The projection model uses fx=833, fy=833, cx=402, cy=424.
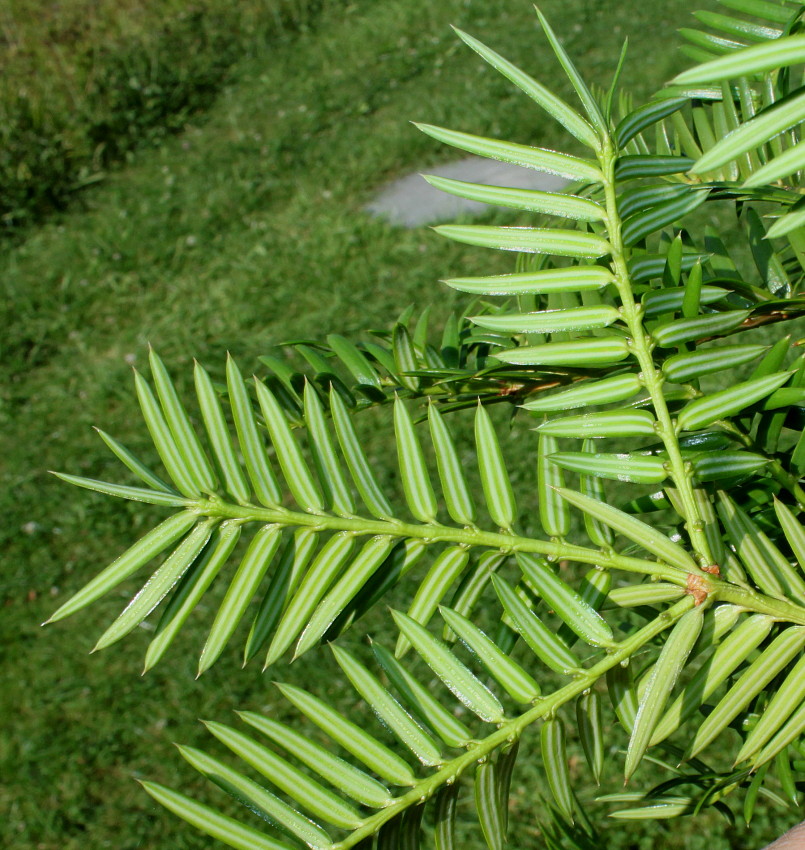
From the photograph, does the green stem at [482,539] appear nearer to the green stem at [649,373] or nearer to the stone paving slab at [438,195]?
the green stem at [649,373]

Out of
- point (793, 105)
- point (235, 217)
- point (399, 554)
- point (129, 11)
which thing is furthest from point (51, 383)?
point (793, 105)

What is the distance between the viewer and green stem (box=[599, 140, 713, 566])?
463 millimetres

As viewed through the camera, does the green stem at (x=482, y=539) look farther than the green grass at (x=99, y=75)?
No

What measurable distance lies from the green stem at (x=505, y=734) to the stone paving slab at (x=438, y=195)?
137 inches

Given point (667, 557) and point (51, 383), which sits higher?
point (667, 557)

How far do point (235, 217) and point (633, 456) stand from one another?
12.8ft

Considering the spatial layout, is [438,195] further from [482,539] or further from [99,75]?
[482,539]

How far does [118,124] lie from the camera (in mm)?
4594

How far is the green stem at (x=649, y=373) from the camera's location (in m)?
0.46

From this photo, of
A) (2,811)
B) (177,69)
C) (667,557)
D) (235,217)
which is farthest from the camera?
(177,69)

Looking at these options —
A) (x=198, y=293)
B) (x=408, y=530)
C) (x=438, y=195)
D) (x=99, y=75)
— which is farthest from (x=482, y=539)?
(x=99, y=75)

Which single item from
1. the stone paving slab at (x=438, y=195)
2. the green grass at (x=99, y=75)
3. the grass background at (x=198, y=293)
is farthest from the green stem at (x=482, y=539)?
the green grass at (x=99, y=75)

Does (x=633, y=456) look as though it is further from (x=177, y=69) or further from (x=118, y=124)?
(x=177, y=69)

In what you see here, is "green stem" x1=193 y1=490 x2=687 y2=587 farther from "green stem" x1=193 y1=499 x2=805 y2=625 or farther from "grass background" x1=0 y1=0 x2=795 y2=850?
"grass background" x1=0 y1=0 x2=795 y2=850
